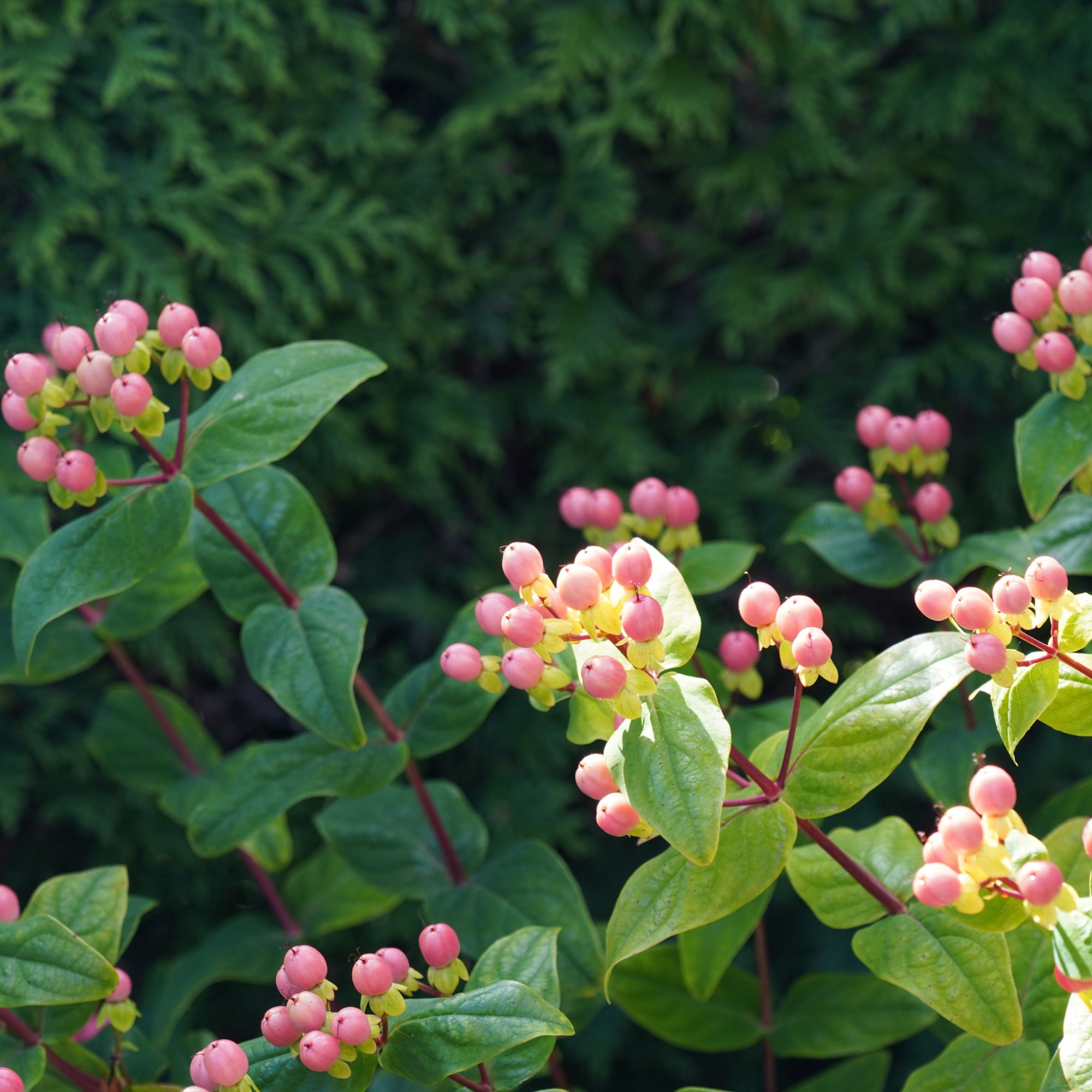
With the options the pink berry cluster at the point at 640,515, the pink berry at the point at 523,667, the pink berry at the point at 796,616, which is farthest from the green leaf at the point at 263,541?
the pink berry at the point at 796,616

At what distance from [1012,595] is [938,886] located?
0.61 feet

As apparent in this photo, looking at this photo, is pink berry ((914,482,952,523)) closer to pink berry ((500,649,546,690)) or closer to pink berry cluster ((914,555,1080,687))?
pink berry cluster ((914,555,1080,687))

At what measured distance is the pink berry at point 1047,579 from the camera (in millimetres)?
697

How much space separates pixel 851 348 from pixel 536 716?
681 millimetres

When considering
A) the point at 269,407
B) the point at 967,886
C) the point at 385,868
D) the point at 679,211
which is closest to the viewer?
the point at 967,886

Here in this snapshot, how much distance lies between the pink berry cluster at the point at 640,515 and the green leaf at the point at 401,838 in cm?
31

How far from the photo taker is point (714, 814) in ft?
2.19

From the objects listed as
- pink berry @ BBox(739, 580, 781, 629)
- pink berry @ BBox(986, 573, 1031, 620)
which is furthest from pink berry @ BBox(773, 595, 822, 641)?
pink berry @ BBox(986, 573, 1031, 620)

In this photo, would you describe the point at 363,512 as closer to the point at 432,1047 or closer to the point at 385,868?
the point at 385,868

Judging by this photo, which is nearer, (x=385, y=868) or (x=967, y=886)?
(x=967, y=886)

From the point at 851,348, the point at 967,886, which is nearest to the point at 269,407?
the point at 967,886

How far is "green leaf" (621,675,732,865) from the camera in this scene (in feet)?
2.19

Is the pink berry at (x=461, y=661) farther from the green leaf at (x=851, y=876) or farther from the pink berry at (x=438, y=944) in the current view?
the green leaf at (x=851, y=876)

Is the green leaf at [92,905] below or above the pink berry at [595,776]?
below
